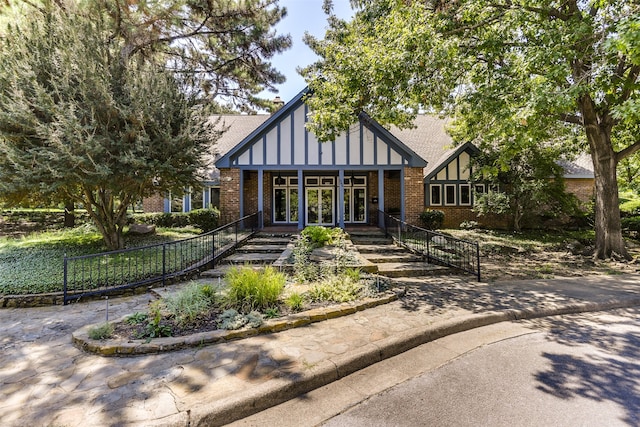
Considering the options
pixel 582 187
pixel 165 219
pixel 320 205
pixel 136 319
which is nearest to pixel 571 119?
pixel 582 187

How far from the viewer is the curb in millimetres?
2732

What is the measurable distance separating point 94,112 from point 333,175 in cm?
1039

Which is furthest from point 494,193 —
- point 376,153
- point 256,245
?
point 256,245

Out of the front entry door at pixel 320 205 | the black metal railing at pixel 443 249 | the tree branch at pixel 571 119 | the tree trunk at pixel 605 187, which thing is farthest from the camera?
the front entry door at pixel 320 205

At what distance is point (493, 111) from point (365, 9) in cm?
592

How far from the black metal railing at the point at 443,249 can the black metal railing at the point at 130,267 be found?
6074mm

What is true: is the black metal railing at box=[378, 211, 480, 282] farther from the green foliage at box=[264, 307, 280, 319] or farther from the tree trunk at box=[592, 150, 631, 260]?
the green foliage at box=[264, 307, 280, 319]

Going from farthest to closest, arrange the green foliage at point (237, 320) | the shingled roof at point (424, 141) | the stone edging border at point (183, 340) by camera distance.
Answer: the shingled roof at point (424, 141), the green foliage at point (237, 320), the stone edging border at point (183, 340)

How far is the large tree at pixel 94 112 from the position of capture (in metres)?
7.65

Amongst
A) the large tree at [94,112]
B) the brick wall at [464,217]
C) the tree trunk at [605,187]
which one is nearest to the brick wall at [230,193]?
the large tree at [94,112]

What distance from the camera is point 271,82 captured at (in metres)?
14.5

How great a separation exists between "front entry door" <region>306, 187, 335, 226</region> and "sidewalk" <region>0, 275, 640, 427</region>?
10.0m

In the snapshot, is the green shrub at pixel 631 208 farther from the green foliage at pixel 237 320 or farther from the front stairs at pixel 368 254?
the green foliage at pixel 237 320

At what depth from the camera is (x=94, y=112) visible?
26.3 feet
